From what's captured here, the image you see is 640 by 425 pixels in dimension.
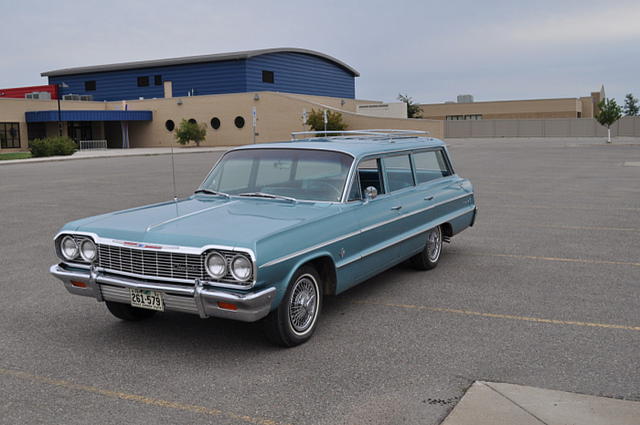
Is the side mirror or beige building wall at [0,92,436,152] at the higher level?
beige building wall at [0,92,436,152]

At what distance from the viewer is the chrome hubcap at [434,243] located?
780 cm

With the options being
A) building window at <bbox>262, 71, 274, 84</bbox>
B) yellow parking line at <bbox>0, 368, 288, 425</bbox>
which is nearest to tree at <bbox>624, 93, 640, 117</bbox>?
building window at <bbox>262, 71, 274, 84</bbox>

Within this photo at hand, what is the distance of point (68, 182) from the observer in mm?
20906

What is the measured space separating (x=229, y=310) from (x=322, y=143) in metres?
2.54

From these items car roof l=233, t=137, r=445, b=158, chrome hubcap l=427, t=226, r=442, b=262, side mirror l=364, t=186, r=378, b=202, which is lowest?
chrome hubcap l=427, t=226, r=442, b=262

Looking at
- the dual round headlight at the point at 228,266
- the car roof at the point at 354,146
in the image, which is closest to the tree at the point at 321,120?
the car roof at the point at 354,146

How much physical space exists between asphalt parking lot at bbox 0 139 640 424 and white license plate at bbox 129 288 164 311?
43 centimetres

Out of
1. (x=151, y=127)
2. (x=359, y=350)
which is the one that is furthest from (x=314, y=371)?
(x=151, y=127)

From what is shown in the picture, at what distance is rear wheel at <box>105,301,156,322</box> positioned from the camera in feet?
19.4

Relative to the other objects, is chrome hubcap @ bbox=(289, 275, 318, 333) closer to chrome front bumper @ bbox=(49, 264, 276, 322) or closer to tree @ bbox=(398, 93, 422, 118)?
chrome front bumper @ bbox=(49, 264, 276, 322)

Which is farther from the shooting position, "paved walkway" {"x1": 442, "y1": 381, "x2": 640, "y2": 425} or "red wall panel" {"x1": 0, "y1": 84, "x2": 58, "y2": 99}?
"red wall panel" {"x1": 0, "y1": 84, "x2": 58, "y2": 99}

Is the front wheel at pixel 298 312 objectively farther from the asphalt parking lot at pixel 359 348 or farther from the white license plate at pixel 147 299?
→ the white license plate at pixel 147 299

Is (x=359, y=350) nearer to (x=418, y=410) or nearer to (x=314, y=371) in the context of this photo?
(x=314, y=371)

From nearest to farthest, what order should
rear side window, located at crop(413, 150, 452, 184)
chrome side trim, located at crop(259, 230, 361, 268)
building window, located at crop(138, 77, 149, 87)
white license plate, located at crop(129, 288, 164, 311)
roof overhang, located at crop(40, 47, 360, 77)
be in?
1. chrome side trim, located at crop(259, 230, 361, 268)
2. white license plate, located at crop(129, 288, 164, 311)
3. rear side window, located at crop(413, 150, 452, 184)
4. roof overhang, located at crop(40, 47, 360, 77)
5. building window, located at crop(138, 77, 149, 87)
